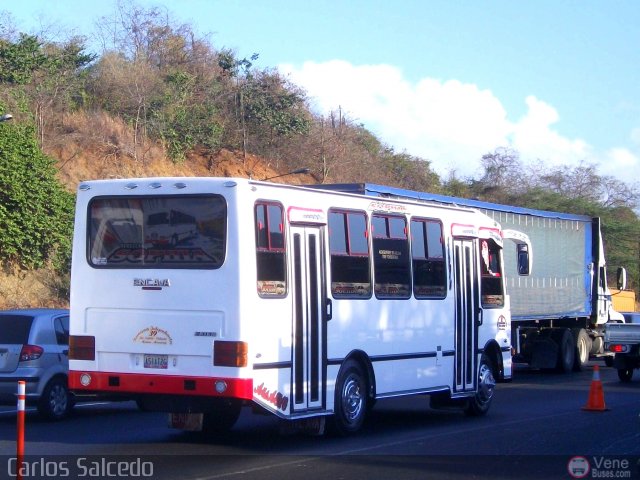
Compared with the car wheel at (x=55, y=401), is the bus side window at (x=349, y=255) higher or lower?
higher

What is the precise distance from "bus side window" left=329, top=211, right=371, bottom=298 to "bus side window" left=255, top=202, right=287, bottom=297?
1.10 metres

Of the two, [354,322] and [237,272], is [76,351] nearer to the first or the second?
[237,272]

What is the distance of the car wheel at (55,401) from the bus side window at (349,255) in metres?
5.04

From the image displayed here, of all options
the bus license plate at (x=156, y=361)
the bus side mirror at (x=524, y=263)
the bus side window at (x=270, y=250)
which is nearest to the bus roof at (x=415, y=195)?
the bus side mirror at (x=524, y=263)

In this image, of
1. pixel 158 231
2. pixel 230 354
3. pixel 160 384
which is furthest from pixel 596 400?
pixel 158 231

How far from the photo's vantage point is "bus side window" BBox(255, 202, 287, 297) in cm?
1104

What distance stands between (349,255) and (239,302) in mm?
2423

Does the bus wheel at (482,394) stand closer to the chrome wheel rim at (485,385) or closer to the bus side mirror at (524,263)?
the chrome wheel rim at (485,385)

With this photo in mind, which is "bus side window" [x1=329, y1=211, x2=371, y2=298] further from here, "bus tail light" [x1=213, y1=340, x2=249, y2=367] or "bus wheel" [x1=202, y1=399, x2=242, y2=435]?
"bus wheel" [x1=202, y1=399, x2=242, y2=435]

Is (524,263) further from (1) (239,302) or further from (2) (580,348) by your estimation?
(1) (239,302)

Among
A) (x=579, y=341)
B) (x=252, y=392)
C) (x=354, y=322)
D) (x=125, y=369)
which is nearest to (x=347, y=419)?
(x=354, y=322)

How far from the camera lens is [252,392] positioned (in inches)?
416

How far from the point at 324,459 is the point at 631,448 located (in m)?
4.01

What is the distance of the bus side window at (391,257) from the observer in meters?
13.2
